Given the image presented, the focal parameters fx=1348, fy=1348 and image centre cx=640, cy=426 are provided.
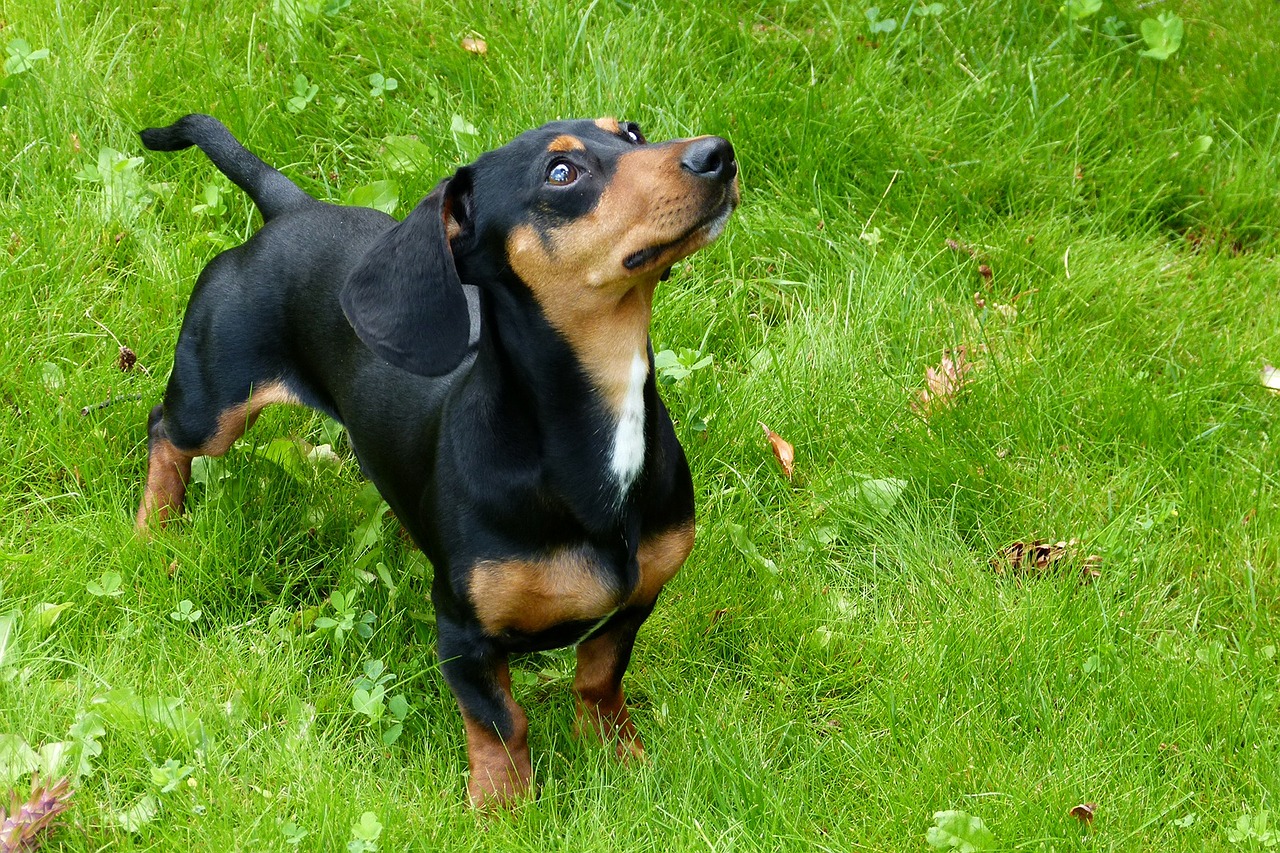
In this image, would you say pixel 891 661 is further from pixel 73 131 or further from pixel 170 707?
pixel 73 131

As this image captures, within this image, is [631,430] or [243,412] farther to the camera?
[243,412]

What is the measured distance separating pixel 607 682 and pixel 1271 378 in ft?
8.53

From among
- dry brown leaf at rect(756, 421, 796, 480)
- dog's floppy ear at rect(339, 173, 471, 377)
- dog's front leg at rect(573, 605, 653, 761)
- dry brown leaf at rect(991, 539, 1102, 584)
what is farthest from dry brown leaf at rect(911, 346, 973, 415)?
dog's floppy ear at rect(339, 173, 471, 377)

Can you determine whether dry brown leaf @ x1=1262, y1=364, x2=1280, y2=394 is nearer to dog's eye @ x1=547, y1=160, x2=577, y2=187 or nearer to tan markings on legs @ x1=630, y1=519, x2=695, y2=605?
tan markings on legs @ x1=630, y1=519, x2=695, y2=605

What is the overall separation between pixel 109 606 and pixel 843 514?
7.13ft

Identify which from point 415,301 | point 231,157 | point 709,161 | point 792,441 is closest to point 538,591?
point 415,301

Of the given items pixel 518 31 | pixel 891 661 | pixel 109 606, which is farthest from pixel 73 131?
pixel 891 661

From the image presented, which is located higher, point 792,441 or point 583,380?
point 583,380

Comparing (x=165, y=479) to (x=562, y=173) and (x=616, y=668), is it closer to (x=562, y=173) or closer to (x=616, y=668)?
(x=616, y=668)

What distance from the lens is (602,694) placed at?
11.6ft

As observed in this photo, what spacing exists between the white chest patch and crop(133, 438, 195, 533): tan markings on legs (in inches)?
64.7

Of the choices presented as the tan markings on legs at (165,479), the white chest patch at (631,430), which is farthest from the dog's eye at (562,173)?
the tan markings on legs at (165,479)

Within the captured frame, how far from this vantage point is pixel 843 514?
419 centimetres

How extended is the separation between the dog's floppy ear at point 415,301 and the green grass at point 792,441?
1083 millimetres
